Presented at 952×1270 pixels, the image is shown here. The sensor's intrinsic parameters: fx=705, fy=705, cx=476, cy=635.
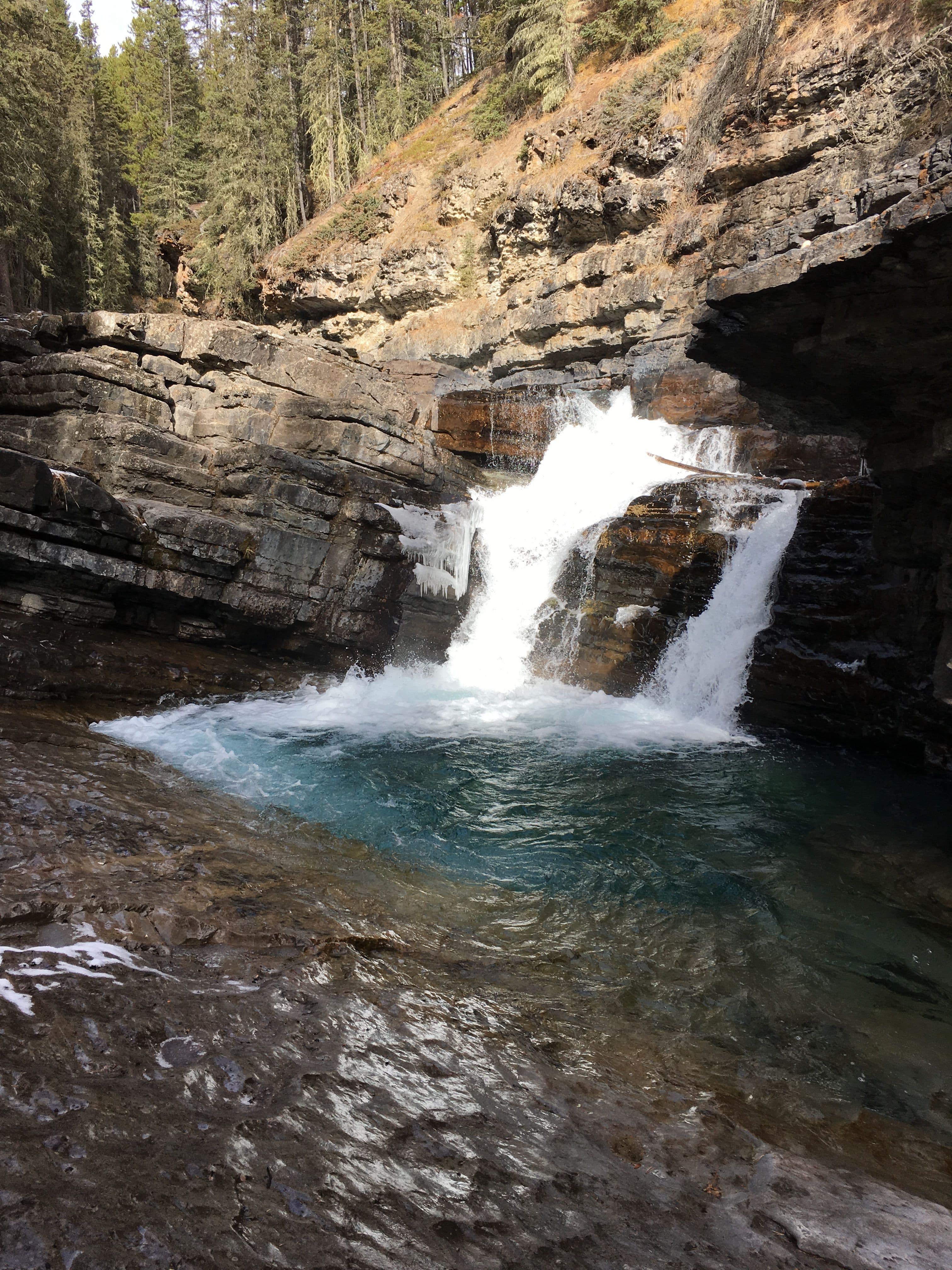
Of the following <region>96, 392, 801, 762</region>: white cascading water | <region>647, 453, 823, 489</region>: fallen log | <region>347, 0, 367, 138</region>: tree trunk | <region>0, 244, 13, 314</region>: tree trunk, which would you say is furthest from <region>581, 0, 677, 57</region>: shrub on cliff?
<region>0, 244, 13, 314</region>: tree trunk

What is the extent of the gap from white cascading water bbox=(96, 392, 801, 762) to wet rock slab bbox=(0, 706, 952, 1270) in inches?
155

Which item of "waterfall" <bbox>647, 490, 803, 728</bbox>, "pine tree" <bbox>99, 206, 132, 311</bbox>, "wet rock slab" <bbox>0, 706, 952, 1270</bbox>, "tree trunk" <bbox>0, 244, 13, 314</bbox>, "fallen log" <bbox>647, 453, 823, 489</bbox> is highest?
"pine tree" <bbox>99, 206, 132, 311</bbox>

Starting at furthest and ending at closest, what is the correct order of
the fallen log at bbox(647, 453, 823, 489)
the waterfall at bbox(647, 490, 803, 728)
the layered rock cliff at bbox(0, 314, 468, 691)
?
the fallen log at bbox(647, 453, 823, 489)
the waterfall at bbox(647, 490, 803, 728)
the layered rock cliff at bbox(0, 314, 468, 691)

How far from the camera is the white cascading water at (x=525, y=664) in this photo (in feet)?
34.7

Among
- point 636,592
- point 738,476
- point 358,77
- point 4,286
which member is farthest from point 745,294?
point 358,77

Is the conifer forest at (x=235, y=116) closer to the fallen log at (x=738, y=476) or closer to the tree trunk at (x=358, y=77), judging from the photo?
the tree trunk at (x=358, y=77)

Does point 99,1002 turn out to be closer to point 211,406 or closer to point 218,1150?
point 218,1150

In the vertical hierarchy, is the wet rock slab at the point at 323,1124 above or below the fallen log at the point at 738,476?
below

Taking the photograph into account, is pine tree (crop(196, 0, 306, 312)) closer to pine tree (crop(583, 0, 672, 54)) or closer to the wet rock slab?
pine tree (crop(583, 0, 672, 54))

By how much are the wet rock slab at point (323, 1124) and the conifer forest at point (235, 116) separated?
29562 mm

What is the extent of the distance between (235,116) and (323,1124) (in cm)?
4120

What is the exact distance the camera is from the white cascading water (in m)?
10.6

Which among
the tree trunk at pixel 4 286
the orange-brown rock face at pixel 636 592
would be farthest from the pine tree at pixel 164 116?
the orange-brown rock face at pixel 636 592

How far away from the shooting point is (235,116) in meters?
32.8
